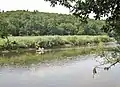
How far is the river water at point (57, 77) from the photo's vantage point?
16.6 meters

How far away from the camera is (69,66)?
23828 mm

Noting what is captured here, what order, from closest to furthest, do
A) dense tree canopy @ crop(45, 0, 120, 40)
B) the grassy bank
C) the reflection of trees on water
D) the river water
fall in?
dense tree canopy @ crop(45, 0, 120, 40)
the reflection of trees on water
the river water
the grassy bank

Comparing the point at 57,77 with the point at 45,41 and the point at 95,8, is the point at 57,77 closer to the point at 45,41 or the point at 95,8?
the point at 95,8

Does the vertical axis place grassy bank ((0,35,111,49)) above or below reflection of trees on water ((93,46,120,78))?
below

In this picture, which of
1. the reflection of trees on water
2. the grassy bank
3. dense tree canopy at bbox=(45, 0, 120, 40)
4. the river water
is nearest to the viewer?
dense tree canopy at bbox=(45, 0, 120, 40)

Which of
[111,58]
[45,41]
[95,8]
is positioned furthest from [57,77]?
[45,41]

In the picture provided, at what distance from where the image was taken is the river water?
1661 centimetres

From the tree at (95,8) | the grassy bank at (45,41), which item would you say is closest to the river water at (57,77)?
the tree at (95,8)

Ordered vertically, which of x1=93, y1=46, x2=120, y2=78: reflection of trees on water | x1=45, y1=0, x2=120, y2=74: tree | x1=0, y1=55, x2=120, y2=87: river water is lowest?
x1=0, y1=55, x2=120, y2=87: river water

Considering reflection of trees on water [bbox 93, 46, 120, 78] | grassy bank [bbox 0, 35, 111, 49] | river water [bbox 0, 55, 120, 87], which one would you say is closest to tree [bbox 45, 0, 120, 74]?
reflection of trees on water [bbox 93, 46, 120, 78]

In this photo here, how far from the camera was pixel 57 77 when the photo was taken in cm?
1888

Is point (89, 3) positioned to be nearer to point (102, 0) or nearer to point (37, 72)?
point (102, 0)

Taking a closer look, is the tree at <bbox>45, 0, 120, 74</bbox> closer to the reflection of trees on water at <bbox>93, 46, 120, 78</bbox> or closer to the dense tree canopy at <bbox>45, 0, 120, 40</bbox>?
the dense tree canopy at <bbox>45, 0, 120, 40</bbox>

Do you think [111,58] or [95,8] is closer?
[95,8]
